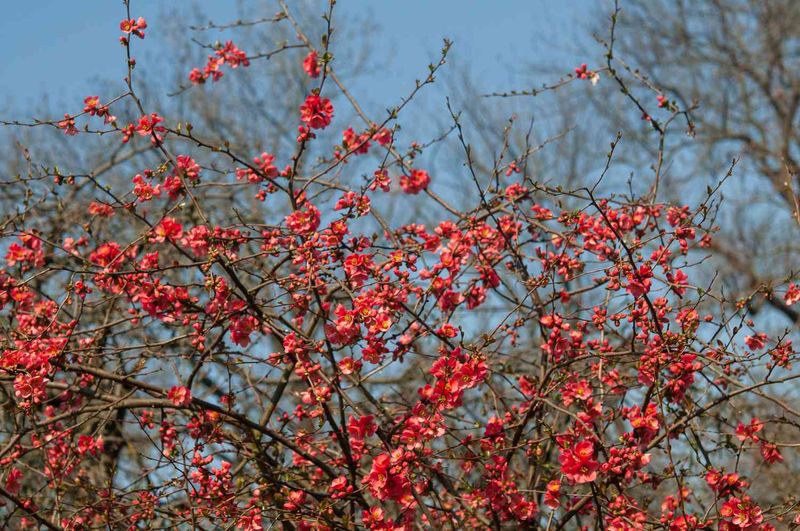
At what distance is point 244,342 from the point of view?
12.5 ft

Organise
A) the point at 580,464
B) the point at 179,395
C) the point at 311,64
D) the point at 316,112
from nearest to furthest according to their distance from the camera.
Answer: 1. the point at 580,464
2. the point at 179,395
3. the point at 316,112
4. the point at 311,64

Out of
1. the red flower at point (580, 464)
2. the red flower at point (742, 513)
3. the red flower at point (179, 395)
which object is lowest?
the red flower at point (742, 513)

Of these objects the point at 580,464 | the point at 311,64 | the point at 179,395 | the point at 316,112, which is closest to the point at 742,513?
the point at 580,464

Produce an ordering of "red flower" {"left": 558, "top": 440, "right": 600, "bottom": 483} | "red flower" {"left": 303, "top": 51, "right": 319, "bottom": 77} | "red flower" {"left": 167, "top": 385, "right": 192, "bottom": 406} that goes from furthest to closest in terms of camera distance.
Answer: "red flower" {"left": 303, "top": 51, "right": 319, "bottom": 77}, "red flower" {"left": 167, "top": 385, "right": 192, "bottom": 406}, "red flower" {"left": 558, "top": 440, "right": 600, "bottom": 483}

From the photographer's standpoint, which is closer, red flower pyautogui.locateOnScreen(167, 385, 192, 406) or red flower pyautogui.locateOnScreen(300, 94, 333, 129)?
red flower pyautogui.locateOnScreen(167, 385, 192, 406)

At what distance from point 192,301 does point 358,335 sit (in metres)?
0.79

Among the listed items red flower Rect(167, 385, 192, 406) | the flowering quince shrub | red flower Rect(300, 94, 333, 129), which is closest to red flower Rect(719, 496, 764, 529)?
the flowering quince shrub

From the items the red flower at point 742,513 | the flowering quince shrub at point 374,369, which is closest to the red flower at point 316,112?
the flowering quince shrub at point 374,369

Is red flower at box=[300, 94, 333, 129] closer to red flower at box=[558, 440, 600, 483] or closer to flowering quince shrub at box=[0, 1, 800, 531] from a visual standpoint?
flowering quince shrub at box=[0, 1, 800, 531]

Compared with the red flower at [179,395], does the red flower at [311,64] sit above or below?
above

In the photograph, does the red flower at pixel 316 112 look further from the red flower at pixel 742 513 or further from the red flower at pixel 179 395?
the red flower at pixel 742 513

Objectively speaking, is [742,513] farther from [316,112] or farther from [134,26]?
[134,26]

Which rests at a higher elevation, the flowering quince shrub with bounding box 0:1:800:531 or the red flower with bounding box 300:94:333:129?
the red flower with bounding box 300:94:333:129

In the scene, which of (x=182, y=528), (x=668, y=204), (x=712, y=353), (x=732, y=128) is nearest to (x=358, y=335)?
(x=712, y=353)
